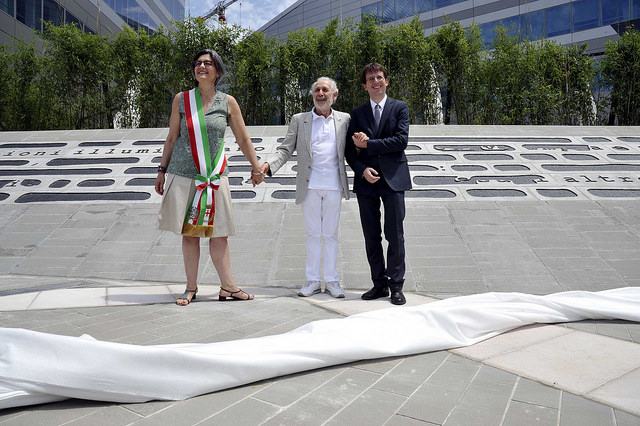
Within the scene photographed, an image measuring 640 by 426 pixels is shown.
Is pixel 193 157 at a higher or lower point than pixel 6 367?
higher

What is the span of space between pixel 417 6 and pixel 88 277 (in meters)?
27.0

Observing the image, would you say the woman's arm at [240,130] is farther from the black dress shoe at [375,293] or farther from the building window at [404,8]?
the building window at [404,8]

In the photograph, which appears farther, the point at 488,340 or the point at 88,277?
the point at 88,277

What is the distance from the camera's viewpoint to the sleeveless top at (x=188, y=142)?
3.51m

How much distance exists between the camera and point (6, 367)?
172 cm

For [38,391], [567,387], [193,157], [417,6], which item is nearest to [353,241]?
[193,157]

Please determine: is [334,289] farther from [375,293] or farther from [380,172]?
Result: [380,172]

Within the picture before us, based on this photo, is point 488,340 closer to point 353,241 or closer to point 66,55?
point 353,241

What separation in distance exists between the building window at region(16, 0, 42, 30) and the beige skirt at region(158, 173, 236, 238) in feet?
57.3

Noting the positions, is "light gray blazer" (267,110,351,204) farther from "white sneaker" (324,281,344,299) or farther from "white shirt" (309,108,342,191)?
"white sneaker" (324,281,344,299)

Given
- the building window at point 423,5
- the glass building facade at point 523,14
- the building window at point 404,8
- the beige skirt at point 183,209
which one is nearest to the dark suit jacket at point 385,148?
the beige skirt at point 183,209

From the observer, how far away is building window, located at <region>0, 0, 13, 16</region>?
1613cm

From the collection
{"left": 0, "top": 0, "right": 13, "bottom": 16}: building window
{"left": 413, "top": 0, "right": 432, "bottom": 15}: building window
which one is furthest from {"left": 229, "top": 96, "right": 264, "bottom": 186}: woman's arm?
{"left": 413, "top": 0, "right": 432, "bottom": 15}: building window

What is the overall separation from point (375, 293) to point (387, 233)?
464 millimetres
